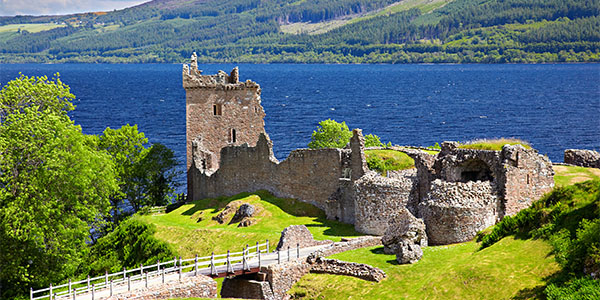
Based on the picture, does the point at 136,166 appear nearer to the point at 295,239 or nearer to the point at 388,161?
the point at 388,161

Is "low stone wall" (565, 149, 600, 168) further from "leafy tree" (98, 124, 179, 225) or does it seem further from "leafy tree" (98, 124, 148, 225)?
"leafy tree" (98, 124, 148, 225)

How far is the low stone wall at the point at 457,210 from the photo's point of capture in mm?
46250

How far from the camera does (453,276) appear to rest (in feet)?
124

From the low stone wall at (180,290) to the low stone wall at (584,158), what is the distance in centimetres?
2885

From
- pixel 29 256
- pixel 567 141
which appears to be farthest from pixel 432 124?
pixel 29 256

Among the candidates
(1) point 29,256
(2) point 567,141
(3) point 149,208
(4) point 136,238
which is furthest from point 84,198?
(2) point 567,141

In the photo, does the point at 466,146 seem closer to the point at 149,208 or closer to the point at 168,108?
the point at 149,208

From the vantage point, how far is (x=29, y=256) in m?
49.5

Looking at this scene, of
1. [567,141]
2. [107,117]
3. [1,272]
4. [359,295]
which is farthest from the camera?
[107,117]

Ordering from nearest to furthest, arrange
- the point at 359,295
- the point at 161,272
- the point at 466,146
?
1. the point at 359,295
2. the point at 161,272
3. the point at 466,146

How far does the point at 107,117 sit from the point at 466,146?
13255 centimetres

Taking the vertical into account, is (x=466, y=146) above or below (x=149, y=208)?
above

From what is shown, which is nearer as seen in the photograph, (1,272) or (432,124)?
(1,272)

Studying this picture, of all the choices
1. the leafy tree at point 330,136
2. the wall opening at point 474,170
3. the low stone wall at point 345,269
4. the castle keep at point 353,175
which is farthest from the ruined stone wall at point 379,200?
the leafy tree at point 330,136
